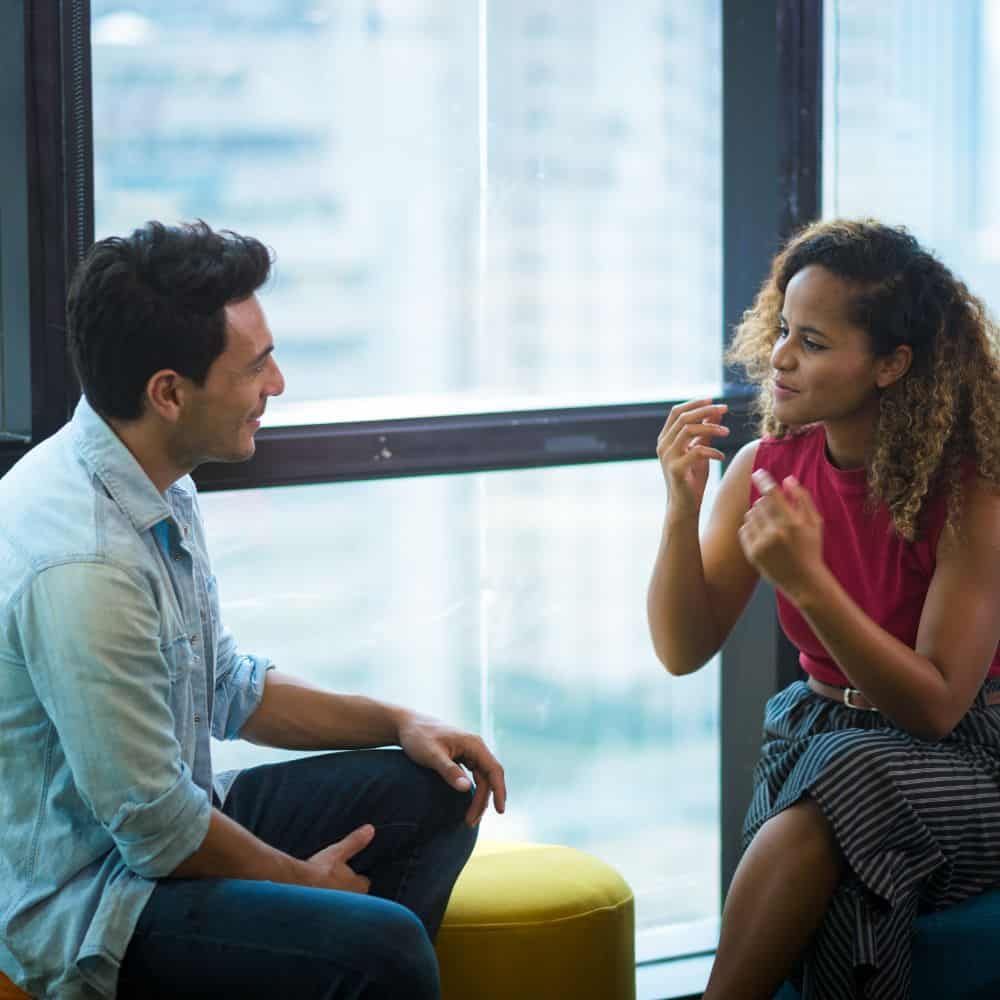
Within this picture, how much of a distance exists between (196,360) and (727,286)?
1211 mm

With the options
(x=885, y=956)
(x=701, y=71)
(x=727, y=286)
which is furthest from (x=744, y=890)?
(x=701, y=71)

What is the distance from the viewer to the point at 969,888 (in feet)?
6.46

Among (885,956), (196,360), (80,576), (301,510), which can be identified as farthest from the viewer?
(301,510)

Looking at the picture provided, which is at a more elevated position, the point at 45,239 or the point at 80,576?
the point at 45,239

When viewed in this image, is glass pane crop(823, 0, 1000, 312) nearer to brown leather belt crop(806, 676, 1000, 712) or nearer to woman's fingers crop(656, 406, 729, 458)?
woman's fingers crop(656, 406, 729, 458)

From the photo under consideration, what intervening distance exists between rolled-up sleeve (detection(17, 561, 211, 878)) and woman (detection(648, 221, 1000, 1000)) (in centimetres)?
75

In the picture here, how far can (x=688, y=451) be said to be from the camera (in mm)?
2059

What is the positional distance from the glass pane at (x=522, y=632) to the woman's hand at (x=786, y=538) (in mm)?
732

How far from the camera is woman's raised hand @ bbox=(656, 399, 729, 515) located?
2.04 m

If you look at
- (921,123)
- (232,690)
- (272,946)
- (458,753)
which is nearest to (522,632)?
(458,753)

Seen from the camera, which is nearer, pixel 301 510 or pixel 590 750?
pixel 301 510

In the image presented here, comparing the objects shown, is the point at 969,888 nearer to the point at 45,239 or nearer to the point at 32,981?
the point at 32,981

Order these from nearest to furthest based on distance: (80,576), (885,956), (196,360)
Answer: (80,576)
(196,360)
(885,956)

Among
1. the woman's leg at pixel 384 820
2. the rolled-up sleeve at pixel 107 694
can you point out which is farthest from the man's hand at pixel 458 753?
the rolled-up sleeve at pixel 107 694
